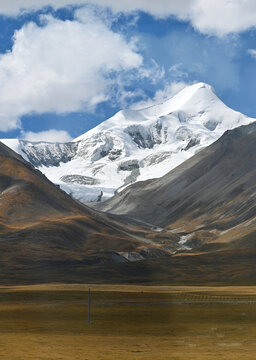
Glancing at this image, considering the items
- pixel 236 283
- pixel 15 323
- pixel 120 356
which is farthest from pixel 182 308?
pixel 236 283

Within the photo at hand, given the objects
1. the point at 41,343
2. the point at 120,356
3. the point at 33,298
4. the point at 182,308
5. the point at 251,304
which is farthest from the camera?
the point at 33,298

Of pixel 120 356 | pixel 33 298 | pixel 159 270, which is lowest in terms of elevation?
pixel 120 356

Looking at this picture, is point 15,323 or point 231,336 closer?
point 231,336

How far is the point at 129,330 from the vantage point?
6166cm

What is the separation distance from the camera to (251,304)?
97.9 metres

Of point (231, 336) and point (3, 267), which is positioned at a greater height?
point (3, 267)

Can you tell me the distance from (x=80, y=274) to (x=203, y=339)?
140 metres

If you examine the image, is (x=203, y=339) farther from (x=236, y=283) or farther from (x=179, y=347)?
(x=236, y=283)

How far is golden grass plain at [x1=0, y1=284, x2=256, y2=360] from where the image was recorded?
44.5 meters

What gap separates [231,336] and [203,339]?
3877mm

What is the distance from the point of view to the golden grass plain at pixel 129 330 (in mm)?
44500

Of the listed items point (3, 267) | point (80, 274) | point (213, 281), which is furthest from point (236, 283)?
point (3, 267)

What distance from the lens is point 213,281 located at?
185 meters

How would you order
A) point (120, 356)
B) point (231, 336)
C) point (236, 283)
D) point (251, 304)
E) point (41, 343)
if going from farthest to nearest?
point (236, 283) → point (251, 304) → point (231, 336) → point (41, 343) → point (120, 356)
